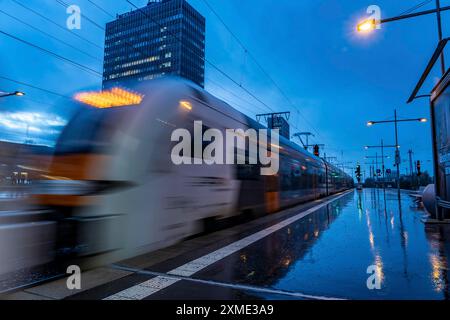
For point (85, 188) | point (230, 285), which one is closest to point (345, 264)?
point (230, 285)

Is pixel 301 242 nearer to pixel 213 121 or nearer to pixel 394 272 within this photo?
pixel 394 272

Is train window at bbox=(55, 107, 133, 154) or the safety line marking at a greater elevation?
train window at bbox=(55, 107, 133, 154)

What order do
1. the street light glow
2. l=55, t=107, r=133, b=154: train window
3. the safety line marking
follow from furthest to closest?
the street light glow, l=55, t=107, r=133, b=154: train window, the safety line marking

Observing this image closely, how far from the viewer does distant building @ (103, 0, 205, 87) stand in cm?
981

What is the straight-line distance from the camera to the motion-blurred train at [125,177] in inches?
190

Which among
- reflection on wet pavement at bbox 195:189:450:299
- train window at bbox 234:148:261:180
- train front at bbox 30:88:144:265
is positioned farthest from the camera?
train window at bbox 234:148:261:180

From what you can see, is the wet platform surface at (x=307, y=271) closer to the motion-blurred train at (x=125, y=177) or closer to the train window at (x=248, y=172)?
the motion-blurred train at (x=125, y=177)

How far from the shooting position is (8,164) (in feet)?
39.5

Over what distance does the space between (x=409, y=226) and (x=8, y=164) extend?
14.0 m

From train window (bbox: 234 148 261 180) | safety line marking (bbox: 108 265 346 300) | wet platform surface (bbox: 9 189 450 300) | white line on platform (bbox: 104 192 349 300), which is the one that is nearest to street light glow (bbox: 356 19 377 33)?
train window (bbox: 234 148 261 180)

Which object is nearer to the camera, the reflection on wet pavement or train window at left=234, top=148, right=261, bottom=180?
the reflection on wet pavement

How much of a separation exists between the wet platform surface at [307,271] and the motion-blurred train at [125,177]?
0.67 metres

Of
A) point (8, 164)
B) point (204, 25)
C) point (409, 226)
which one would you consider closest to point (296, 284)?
point (409, 226)

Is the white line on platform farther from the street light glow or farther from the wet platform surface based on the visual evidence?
the street light glow
